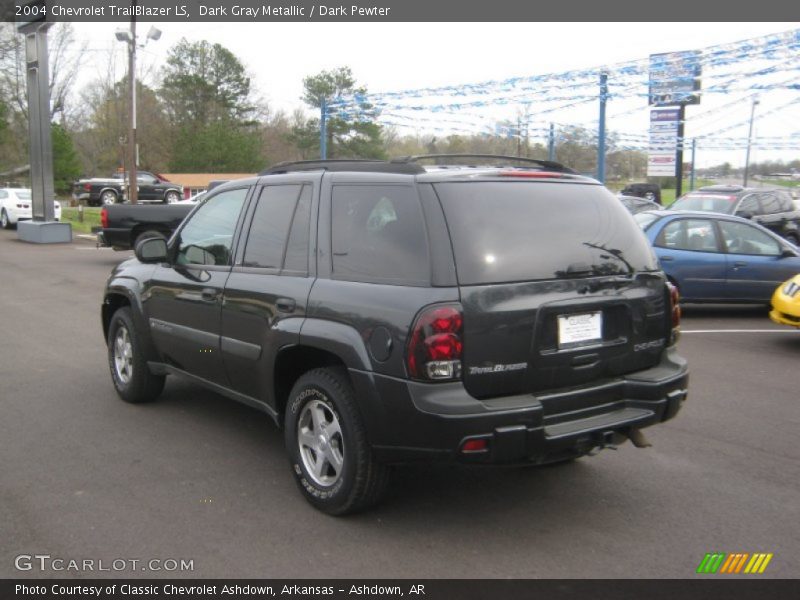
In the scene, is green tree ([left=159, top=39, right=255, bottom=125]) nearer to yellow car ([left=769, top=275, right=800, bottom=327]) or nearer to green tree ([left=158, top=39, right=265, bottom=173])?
green tree ([left=158, top=39, right=265, bottom=173])

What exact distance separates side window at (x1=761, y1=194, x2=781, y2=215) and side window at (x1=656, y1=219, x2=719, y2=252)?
31.2ft

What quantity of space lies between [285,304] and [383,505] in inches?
49.3

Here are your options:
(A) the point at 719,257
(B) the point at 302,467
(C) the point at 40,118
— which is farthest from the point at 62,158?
(B) the point at 302,467

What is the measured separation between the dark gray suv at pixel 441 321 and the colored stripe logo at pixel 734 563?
2.33ft

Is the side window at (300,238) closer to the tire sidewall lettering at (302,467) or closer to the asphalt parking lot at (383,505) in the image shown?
the tire sidewall lettering at (302,467)

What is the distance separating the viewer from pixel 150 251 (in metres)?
5.62

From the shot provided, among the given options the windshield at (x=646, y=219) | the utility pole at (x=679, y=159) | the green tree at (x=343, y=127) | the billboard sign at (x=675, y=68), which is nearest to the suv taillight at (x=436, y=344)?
the windshield at (x=646, y=219)

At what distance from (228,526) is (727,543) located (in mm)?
2533

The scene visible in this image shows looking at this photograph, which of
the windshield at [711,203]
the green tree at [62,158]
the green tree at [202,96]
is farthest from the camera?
the green tree at [202,96]

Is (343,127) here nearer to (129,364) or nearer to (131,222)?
(131,222)

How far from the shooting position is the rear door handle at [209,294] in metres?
4.96
